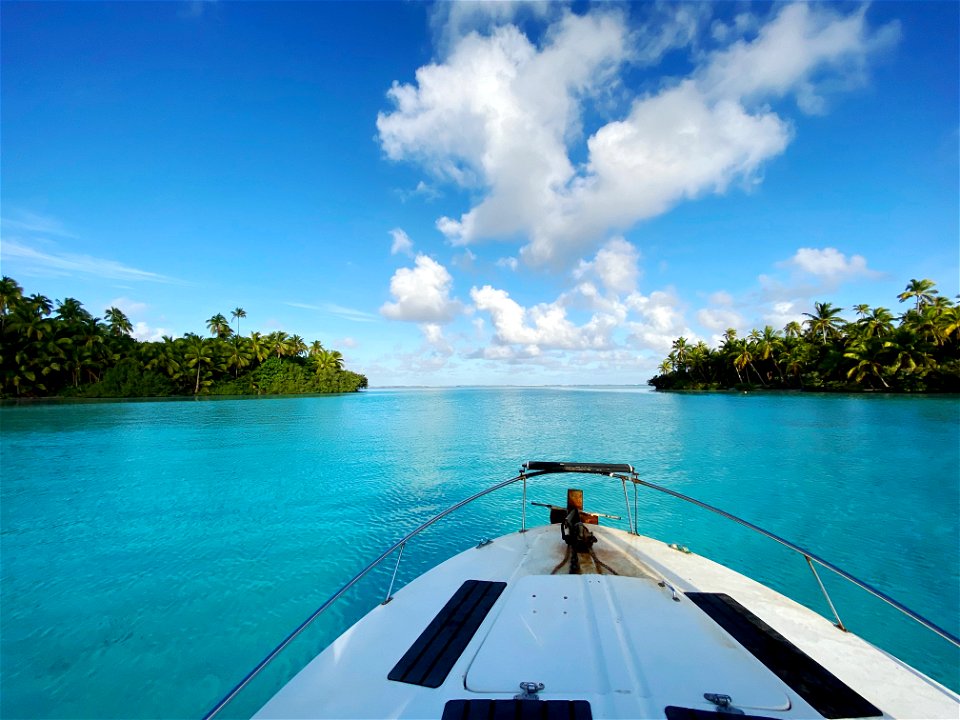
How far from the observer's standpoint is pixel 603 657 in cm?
245

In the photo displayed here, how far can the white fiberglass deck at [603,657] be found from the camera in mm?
2172

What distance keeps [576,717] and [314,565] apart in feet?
21.2

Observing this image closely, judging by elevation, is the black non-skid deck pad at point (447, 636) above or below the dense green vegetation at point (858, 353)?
below

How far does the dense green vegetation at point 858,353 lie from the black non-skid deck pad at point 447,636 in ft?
189

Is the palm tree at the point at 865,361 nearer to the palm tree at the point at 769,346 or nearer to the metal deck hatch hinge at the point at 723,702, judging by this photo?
the palm tree at the point at 769,346

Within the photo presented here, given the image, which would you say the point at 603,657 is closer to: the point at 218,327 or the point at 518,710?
the point at 518,710

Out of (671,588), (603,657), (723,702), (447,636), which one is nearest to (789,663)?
(723,702)

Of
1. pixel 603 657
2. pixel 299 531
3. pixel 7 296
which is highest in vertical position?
pixel 7 296

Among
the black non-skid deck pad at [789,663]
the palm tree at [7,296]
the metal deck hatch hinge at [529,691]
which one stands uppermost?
the palm tree at [7,296]

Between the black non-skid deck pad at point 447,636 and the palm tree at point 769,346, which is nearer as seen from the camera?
the black non-skid deck pad at point 447,636

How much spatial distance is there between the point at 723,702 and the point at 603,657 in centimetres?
67

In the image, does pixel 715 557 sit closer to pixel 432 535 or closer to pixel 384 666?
pixel 432 535

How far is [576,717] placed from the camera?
195 cm

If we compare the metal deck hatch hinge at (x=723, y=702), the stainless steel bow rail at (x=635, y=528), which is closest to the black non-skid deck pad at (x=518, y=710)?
the metal deck hatch hinge at (x=723, y=702)
